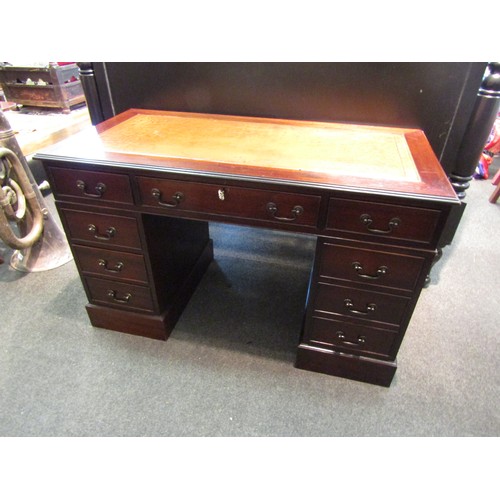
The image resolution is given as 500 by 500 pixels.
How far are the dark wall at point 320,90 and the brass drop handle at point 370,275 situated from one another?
0.65m

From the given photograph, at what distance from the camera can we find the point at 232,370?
1342 millimetres

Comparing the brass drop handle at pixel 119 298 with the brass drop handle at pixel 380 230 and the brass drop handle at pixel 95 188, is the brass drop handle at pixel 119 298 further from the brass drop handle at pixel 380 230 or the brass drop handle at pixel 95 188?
the brass drop handle at pixel 380 230

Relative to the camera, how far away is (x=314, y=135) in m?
1.26

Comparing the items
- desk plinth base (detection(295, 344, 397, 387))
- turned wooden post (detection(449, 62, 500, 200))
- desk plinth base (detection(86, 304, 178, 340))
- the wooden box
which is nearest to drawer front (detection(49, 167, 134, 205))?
desk plinth base (detection(86, 304, 178, 340))

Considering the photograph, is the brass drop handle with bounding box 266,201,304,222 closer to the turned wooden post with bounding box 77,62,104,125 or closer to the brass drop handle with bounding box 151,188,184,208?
the brass drop handle with bounding box 151,188,184,208

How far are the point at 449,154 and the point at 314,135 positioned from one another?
0.59m

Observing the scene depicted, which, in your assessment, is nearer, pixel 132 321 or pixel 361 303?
pixel 361 303

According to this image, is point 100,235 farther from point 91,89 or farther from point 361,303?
point 361,303

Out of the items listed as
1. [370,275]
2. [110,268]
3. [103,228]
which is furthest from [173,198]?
[370,275]

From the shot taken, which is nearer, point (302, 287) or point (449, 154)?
point (449, 154)

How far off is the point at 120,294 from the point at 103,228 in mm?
303

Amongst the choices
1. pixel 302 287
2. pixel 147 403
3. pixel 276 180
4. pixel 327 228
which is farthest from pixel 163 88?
pixel 147 403

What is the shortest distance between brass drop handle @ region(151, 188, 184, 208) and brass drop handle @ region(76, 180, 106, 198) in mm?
173
